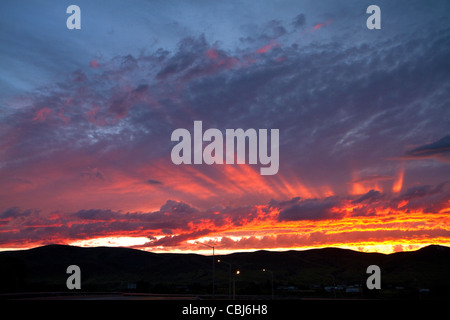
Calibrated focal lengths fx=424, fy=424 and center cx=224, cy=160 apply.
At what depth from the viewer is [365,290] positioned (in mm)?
127812
